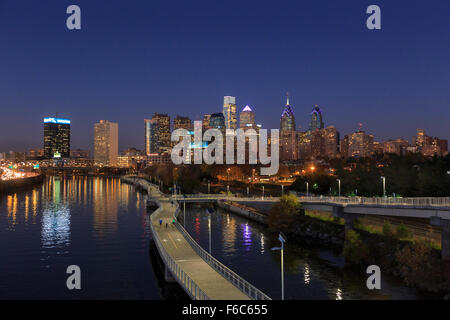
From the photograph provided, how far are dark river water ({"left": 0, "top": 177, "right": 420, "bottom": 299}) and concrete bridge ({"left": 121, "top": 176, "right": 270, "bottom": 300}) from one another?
7.96ft

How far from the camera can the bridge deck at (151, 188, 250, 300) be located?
28391 millimetres

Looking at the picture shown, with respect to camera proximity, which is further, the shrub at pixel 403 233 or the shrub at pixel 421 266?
the shrub at pixel 403 233

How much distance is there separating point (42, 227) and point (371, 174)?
60.2 meters

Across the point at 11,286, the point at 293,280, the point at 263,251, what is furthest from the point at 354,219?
the point at 11,286

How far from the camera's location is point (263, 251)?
50531 millimetres

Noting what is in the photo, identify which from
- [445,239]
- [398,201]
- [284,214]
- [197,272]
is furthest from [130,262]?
[398,201]

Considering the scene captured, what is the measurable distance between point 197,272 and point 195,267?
5.42 feet

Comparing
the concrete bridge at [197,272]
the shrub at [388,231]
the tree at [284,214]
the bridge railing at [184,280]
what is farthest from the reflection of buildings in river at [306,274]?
the tree at [284,214]

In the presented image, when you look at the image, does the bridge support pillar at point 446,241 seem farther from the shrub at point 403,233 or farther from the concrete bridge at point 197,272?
the concrete bridge at point 197,272

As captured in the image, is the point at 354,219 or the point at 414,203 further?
the point at 354,219

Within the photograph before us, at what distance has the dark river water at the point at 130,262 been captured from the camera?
3522cm

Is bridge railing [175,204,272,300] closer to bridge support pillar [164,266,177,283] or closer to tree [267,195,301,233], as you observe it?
bridge support pillar [164,266,177,283]

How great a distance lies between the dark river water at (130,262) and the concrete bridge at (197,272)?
7.96 feet
